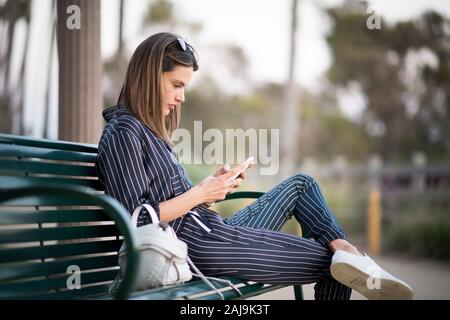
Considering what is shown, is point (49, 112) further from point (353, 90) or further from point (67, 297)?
point (353, 90)

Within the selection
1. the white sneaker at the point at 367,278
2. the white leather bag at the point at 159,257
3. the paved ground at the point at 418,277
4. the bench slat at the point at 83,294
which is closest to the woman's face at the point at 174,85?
the white leather bag at the point at 159,257

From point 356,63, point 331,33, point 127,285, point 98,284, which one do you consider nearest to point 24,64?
point 98,284

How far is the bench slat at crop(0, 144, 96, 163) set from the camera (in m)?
2.12

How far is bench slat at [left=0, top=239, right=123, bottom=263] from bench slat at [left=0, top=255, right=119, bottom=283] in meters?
0.03

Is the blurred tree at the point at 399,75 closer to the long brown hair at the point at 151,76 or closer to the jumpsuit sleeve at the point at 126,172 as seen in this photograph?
the long brown hair at the point at 151,76

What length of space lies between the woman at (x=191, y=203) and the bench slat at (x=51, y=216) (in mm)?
133

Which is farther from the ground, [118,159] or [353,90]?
[353,90]

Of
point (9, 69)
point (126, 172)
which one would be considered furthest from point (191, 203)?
point (9, 69)

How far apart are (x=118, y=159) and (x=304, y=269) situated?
0.81m

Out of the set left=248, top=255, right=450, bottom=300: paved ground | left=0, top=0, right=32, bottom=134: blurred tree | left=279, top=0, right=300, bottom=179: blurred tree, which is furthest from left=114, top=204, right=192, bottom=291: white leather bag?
left=279, top=0, right=300, bottom=179: blurred tree

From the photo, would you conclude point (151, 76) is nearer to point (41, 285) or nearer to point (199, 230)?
point (199, 230)

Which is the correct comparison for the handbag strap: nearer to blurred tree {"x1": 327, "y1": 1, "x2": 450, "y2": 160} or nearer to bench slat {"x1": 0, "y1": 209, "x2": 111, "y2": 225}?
bench slat {"x1": 0, "y1": 209, "x2": 111, "y2": 225}

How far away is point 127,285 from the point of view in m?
1.65
